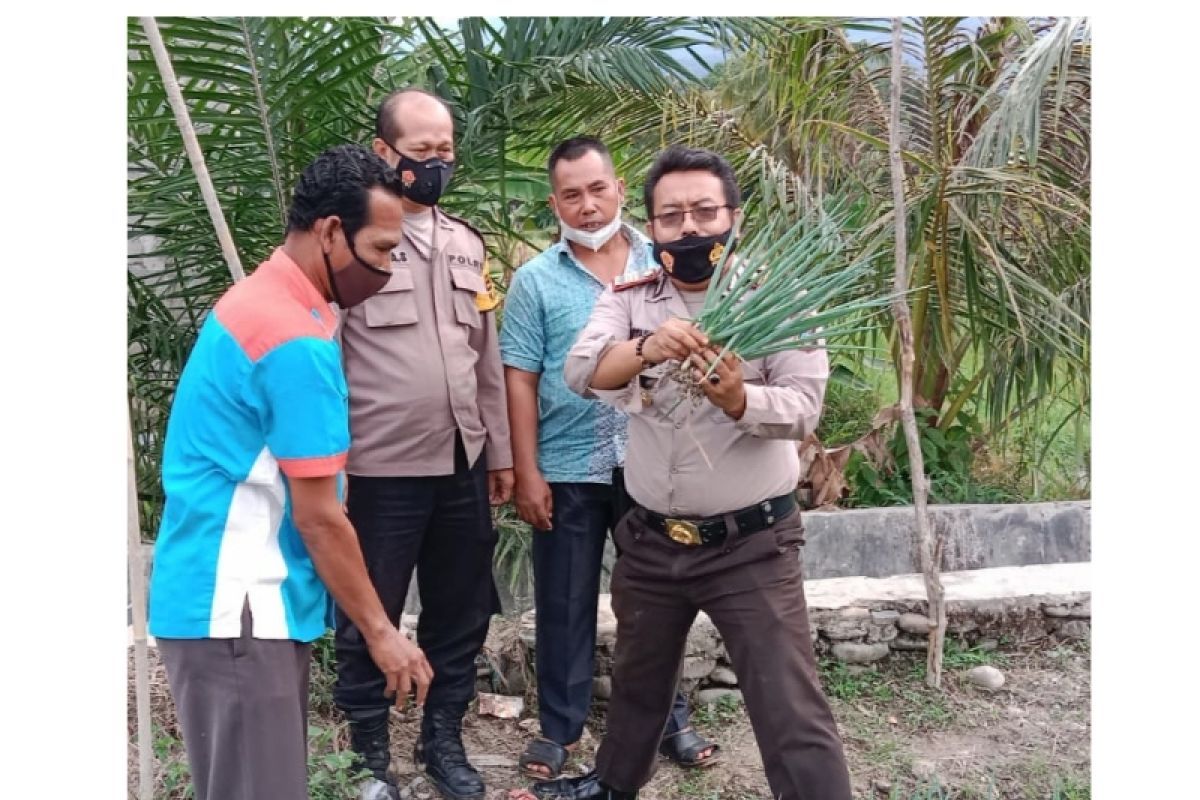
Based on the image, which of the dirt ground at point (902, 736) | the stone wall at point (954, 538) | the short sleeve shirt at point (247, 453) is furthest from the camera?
the stone wall at point (954, 538)

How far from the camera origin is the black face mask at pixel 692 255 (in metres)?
2.69

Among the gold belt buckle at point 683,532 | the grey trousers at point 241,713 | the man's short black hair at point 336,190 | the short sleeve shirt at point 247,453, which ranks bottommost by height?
the grey trousers at point 241,713

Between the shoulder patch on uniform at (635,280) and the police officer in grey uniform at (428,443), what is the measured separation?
526 millimetres

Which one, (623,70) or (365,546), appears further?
(623,70)

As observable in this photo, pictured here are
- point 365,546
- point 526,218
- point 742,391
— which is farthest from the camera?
point 526,218

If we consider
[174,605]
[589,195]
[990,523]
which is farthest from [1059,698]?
[174,605]

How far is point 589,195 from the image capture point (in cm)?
326

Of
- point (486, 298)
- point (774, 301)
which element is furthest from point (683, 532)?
point (486, 298)

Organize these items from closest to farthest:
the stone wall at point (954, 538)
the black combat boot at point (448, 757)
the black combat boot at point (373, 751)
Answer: the black combat boot at point (373, 751), the black combat boot at point (448, 757), the stone wall at point (954, 538)

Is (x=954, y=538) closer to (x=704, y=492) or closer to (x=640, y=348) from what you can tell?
(x=704, y=492)

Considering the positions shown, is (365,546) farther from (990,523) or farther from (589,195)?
(990,523)

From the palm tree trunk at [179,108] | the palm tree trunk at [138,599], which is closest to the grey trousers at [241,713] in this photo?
the palm tree trunk at [138,599]

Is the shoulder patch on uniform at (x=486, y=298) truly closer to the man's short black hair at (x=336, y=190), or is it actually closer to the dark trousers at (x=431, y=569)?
the dark trousers at (x=431, y=569)
